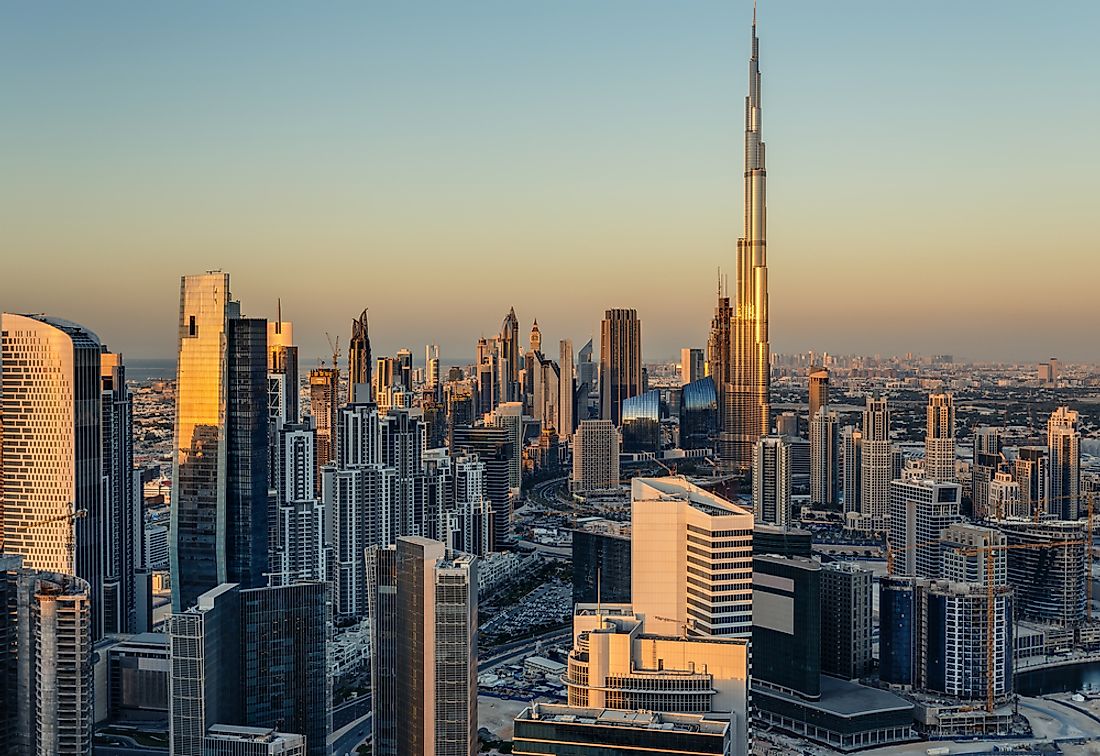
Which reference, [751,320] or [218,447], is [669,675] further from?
[751,320]

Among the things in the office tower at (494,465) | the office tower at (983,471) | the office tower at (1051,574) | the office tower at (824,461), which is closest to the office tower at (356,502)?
the office tower at (494,465)

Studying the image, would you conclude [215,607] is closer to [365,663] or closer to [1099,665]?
[365,663]

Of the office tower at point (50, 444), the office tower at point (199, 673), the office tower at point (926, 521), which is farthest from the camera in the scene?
the office tower at point (926, 521)

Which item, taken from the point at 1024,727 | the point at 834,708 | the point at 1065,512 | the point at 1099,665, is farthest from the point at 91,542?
the point at 1065,512

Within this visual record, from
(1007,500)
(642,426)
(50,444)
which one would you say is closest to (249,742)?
(50,444)

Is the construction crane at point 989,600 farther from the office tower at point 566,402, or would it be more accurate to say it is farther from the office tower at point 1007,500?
the office tower at point 566,402

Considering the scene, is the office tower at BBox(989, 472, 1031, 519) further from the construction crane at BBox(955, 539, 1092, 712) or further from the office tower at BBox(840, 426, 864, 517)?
the construction crane at BBox(955, 539, 1092, 712)

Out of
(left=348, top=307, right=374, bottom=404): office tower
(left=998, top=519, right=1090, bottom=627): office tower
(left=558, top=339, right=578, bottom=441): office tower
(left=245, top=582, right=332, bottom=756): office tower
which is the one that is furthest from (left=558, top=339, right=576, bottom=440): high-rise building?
(left=245, top=582, right=332, bottom=756): office tower
